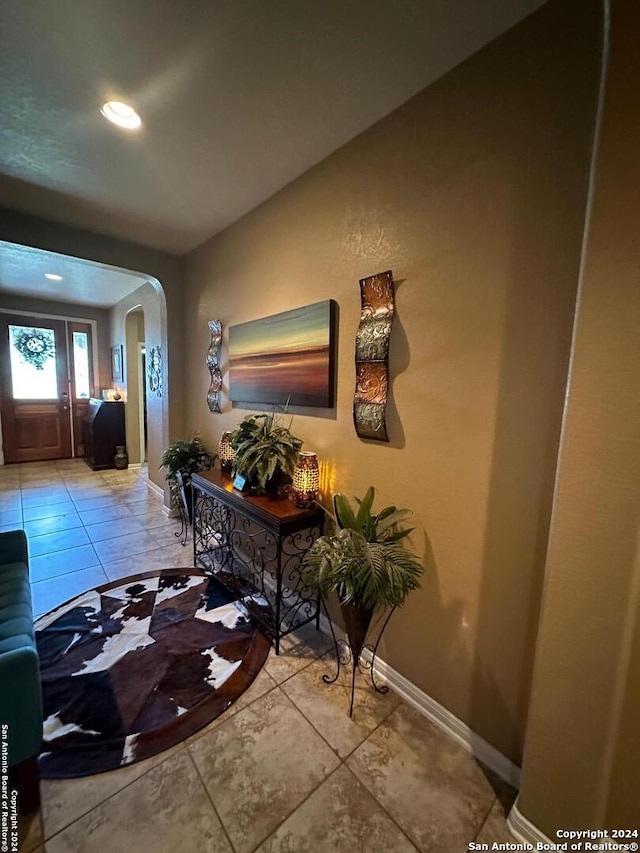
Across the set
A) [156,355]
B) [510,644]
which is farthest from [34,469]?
[510,644]

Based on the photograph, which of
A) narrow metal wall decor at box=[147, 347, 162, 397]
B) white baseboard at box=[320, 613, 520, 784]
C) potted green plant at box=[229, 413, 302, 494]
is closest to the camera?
white baseboard at box=[320, 613, 520, 784]

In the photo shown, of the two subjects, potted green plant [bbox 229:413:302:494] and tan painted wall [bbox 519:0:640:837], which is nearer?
tan painted wall [bbox 519:0:640:837]

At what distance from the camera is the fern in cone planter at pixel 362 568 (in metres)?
1.27

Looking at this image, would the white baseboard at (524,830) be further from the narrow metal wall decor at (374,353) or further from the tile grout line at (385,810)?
the narrow metal wall decor at (374,353)

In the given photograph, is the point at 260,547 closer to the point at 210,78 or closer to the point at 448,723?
the point at 448,723

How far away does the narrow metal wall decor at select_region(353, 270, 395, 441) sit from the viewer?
1.59 meters

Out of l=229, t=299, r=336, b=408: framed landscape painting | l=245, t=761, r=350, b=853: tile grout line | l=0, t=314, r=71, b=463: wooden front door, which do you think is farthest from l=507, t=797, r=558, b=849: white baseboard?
l=0, t=314, r=71, b=463: wooden front door

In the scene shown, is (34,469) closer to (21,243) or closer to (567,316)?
(21,243)

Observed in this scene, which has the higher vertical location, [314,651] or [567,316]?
[567,316]

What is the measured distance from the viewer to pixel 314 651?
1.89m

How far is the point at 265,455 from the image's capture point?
1982 mm

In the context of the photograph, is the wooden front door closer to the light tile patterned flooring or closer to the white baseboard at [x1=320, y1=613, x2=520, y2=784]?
the light tile patterned flooring

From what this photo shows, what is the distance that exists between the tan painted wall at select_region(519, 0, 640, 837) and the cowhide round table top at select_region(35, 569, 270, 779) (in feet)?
4.41

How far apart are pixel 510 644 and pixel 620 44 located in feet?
6.11
